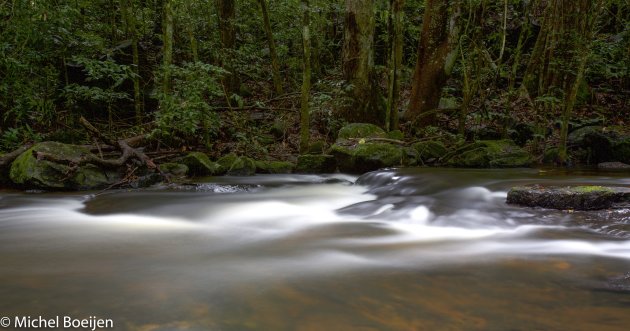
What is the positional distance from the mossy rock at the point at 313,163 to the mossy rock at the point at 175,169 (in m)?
2.16

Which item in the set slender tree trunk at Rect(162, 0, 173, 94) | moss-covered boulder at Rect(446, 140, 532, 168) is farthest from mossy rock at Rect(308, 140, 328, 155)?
slender tree trunk at Rect(162, 0, 173, 94)

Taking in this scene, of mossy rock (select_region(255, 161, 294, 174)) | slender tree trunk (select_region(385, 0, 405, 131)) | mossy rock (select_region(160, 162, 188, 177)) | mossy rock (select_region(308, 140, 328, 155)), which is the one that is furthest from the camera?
mossy rock (select_region(308, 140, 328, 155))

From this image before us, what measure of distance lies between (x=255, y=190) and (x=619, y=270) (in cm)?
508

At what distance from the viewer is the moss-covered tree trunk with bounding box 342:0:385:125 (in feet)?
32.4

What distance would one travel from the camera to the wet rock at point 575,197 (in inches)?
167

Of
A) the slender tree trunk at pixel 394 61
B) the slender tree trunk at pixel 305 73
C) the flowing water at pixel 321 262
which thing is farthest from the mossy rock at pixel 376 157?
the flowing water at pixel 321 262

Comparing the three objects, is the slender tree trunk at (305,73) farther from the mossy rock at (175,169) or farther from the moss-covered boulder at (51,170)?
the moss-covered boulder at (51,170)

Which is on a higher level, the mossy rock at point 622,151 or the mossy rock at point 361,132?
the mossy rock at point 361,132

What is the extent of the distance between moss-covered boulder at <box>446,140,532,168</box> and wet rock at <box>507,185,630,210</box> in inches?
150

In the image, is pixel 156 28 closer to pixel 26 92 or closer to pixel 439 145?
pixel 26 92

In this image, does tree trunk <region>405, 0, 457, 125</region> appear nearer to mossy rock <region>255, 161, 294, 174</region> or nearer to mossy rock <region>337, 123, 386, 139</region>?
mossy rock <region>337, 123, 386, 139</region>

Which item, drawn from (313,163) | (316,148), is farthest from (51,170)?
(316,148)

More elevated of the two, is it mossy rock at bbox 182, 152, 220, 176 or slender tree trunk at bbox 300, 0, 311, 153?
slender tree trunk at bbox 300, 0, 311, 153

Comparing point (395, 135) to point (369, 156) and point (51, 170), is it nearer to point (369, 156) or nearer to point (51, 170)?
point (369, 156)
